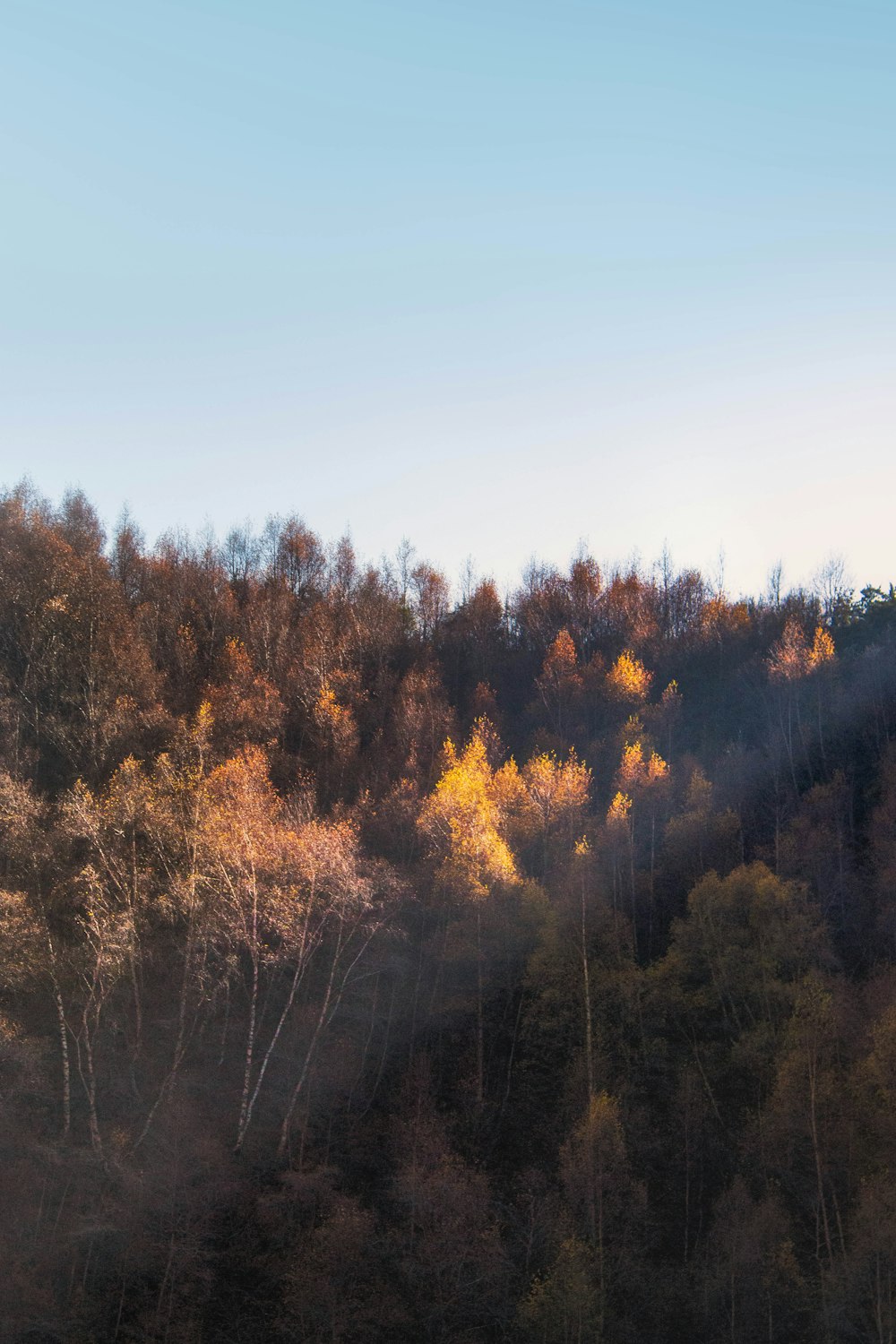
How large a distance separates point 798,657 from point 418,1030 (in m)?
38.8

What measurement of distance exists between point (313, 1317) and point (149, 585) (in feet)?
175

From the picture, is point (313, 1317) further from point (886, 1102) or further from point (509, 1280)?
point (886, 1102)

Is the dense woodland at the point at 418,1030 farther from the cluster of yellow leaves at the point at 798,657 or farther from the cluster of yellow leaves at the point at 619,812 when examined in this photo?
the cluster of yellow leaves at the point at 798,657

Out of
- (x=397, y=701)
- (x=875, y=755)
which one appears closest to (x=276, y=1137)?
(x=397, y=701)

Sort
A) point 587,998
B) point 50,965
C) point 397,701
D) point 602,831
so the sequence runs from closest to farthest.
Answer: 1. point 50,965
2. point 587,998
3. point 602,831
4. point 397,701

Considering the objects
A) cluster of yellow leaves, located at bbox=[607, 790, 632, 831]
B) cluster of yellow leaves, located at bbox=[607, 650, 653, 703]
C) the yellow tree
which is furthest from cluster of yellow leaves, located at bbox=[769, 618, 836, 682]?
the yellow tree

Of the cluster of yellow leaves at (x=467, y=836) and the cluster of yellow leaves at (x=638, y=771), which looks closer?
the cluster of yellow leaves at (x=467, y=836)

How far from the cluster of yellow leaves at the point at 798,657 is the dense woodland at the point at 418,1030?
7736 millimetres

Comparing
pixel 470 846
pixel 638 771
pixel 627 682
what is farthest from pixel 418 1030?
pixel 627 682

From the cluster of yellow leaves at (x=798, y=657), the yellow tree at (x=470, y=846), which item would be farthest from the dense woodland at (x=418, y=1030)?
the cluster of yellow leaves at (x=798, y=657)

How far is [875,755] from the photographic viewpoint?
57750 millimetres

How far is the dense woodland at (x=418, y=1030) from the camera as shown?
29.0 metres

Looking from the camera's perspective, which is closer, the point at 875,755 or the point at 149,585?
the point at 875,755

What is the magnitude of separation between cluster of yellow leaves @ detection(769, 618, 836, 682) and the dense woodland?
305 inches
